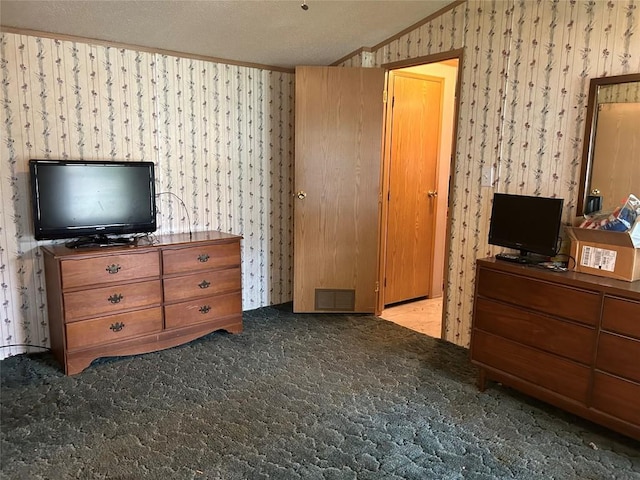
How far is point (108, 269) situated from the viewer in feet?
10.00

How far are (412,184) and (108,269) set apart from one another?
9.20 ft

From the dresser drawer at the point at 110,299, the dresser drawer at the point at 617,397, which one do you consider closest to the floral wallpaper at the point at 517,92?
the dresser drawer at the point at 617,397

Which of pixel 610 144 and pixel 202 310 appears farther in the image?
pixel 202 310

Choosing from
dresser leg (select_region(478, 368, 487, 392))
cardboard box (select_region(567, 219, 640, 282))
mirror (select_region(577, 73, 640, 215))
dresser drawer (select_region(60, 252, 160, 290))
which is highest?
mirror (select_region(577, 73, 640, 215))

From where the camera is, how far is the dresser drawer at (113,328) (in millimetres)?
2967

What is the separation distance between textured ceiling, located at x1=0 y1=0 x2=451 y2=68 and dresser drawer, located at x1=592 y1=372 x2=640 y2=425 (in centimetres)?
264

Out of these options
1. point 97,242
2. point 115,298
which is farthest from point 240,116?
point 115,298

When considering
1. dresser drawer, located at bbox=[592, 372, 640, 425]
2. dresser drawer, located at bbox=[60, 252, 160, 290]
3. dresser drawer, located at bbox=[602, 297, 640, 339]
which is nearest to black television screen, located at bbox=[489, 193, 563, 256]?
dresser drawer, located at bbox=[602, 297, 640, 339]

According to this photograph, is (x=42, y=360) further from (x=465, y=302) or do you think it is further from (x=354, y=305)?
(x=465, y=302)

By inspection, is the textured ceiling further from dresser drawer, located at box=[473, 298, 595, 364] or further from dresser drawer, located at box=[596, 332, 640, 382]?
dresser drawer, located at box=[596, 332, 640, 382]

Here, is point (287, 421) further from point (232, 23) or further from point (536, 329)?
point (232, 23)

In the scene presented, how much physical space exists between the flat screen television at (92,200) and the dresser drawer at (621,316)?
2914mm

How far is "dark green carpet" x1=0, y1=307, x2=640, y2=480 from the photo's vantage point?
6.98 ft

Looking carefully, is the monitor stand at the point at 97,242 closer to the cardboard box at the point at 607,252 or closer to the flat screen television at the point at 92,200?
the flat screen television at the point at 92,200
